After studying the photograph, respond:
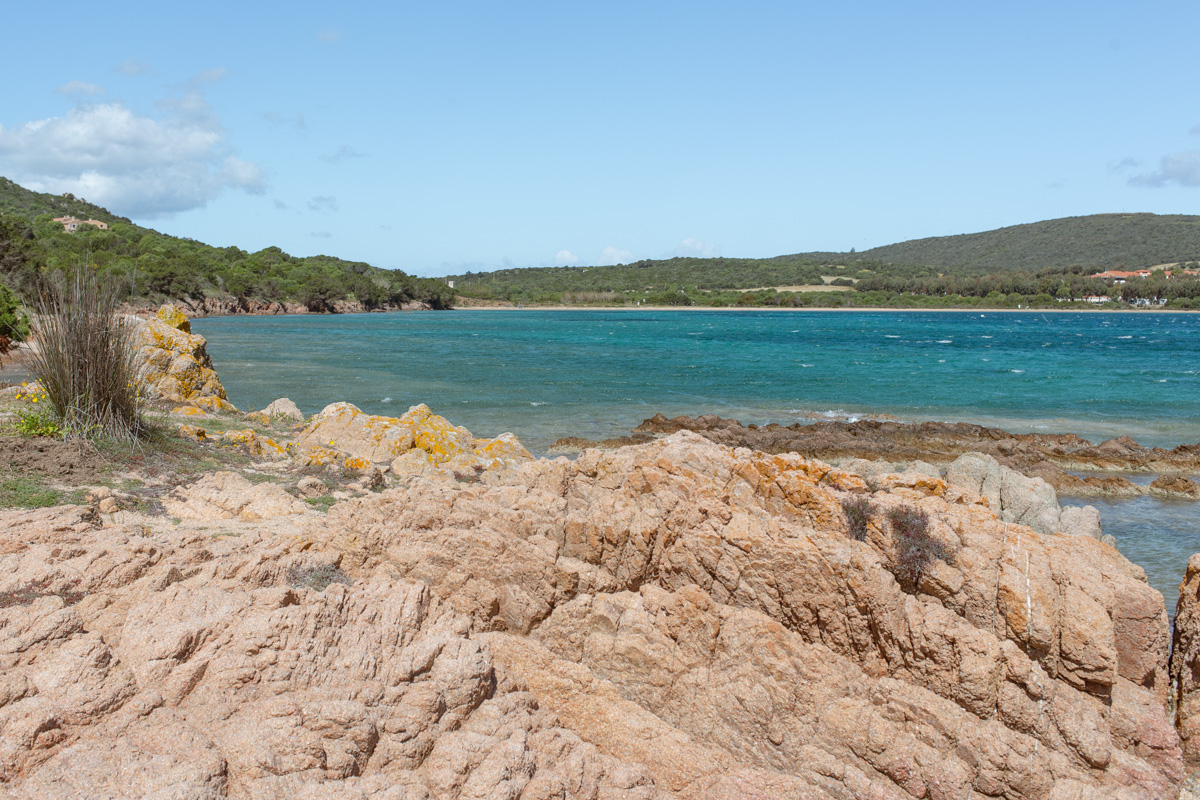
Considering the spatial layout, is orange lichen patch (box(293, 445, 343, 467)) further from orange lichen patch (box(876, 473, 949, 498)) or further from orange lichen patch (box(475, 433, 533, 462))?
orange lichen patch (box(876, 473, 949, 498))

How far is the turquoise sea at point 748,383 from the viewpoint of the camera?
24.0 meters

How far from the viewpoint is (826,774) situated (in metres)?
5.41

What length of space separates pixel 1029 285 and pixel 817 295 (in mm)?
40247

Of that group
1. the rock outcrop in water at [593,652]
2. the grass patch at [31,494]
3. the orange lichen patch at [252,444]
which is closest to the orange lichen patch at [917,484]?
the rock outcrop in water at [593,652]

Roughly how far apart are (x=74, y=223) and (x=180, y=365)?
379 ft

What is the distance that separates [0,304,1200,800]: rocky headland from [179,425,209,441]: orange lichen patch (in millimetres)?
3792

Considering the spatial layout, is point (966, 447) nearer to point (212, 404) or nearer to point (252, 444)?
point (252, 444)

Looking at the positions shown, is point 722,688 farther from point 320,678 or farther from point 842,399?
point 842,399

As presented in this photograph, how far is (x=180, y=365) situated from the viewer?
1709 cm

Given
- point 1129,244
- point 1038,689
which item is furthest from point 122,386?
point 1129,244

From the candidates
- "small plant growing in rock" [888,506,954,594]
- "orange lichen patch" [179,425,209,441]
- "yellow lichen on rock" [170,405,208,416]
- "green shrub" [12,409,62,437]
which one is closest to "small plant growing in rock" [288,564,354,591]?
"small plant growing in rock" [888,506,954,594]

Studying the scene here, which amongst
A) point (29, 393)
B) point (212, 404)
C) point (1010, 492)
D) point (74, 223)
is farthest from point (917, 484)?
point (74, 223)

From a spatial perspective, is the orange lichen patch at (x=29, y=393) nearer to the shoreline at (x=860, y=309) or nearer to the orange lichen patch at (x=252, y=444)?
the orange lichen patch at (x=252, y=444)

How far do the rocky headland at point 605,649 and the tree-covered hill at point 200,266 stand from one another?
52.6 meters
